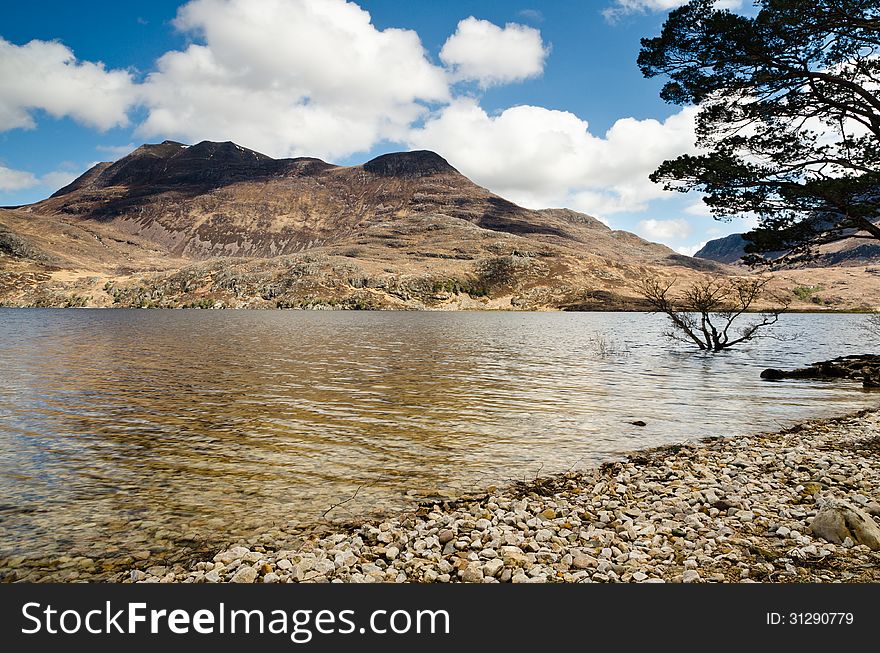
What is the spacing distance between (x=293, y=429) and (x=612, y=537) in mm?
12722

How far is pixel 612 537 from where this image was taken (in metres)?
8.34

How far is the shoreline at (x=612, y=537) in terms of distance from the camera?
285 inches

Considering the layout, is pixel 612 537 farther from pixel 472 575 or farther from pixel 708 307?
pixel 708 307

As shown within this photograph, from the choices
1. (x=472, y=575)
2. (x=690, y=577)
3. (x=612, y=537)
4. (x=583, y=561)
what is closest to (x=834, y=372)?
(x=612, y=537)

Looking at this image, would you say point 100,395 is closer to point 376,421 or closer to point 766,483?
point 376,421

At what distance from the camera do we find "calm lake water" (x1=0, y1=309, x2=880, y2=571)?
1052cm

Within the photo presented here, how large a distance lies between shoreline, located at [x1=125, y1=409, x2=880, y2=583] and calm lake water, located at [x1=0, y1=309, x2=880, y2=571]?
1.45 m

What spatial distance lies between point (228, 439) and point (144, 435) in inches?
117

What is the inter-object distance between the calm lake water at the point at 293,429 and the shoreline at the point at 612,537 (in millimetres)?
1447

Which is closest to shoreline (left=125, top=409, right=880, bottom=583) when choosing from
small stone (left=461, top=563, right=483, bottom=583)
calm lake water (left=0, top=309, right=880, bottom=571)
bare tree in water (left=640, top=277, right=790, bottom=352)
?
small stone (left=461, top=563, right=483, bottom=583)

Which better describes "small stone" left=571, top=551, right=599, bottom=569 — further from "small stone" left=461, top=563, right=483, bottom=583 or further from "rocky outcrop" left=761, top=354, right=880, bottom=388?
"rocky outcrop" left=761, top=354, right=880, bottom=388

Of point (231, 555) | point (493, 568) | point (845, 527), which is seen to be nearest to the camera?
point (493, 568)

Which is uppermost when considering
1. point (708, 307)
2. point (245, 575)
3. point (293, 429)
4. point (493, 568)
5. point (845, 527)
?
point (708, 307)
